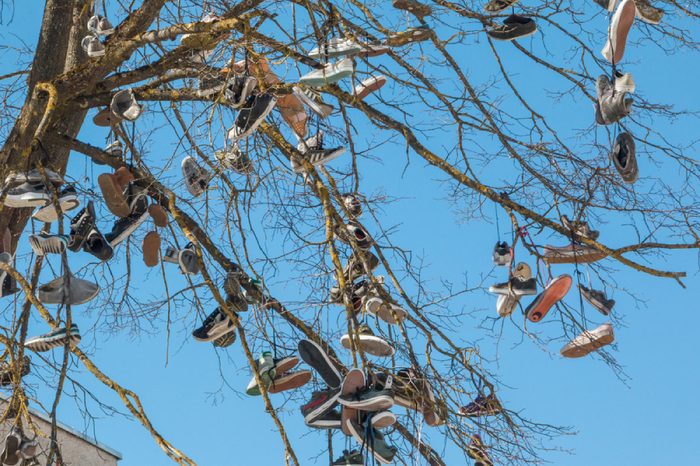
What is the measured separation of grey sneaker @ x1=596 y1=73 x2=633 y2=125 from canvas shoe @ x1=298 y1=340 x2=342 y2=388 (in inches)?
62.6

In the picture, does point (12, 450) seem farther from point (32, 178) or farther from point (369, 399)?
point (369, 399)

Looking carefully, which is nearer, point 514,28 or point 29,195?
point 29,195

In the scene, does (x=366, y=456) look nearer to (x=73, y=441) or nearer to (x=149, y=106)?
(x=149, y=106)

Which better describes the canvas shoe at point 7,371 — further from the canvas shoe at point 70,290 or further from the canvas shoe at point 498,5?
the canvas shoe at point 498,5

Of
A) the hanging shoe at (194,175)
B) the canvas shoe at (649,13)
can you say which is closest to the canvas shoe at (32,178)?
the hanging shoe at (194,175)

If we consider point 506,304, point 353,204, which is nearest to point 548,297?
point 506,304

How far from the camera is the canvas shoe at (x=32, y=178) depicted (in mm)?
5207

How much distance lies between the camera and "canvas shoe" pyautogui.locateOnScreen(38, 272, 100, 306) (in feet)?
16.2

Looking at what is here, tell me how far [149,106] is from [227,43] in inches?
32.8

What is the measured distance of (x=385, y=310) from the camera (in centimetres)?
519

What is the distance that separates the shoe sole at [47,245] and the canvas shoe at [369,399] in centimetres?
154

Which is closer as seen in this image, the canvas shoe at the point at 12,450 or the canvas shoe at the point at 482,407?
the canvas shoe at the point at 482,407

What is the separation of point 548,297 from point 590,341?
289 mm

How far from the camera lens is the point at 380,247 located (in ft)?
17.8
